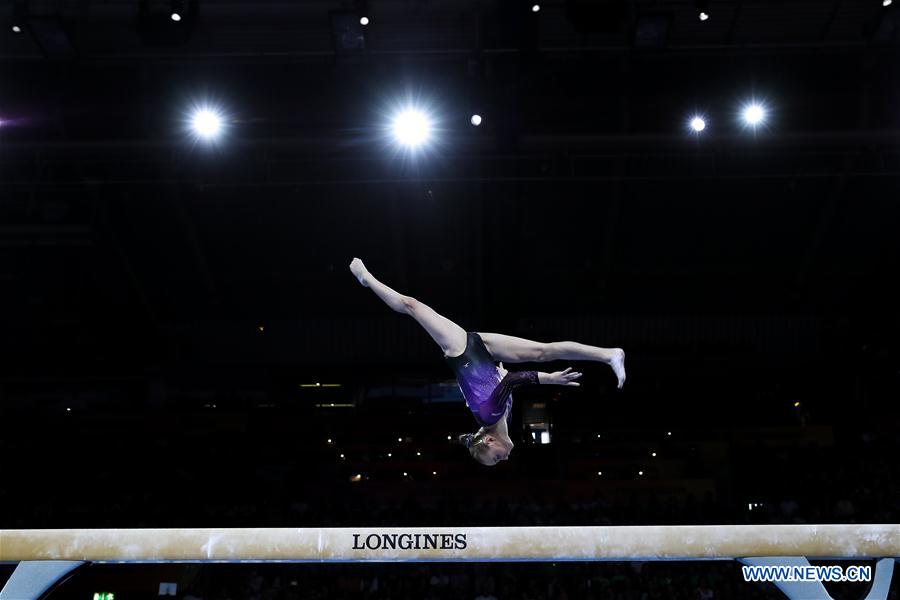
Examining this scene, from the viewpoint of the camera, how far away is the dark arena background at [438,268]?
12.5 meters

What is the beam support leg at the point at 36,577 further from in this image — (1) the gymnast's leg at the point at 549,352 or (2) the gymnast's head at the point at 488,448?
(1) the gymnast's leg at the point at 549,352

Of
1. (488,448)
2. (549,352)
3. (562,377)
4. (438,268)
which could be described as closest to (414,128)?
(438,268)

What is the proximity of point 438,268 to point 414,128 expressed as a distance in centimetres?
485

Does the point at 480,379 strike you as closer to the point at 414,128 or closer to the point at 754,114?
the point at 414,128

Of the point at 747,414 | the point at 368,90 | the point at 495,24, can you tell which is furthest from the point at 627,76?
the point at 747,414

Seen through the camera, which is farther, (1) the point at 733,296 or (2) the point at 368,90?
(1) the point at 733,296

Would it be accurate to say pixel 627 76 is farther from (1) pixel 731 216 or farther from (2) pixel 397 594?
(2) pixel 397 594

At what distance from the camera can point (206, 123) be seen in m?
12.3

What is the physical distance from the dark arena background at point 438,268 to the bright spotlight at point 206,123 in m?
0.07

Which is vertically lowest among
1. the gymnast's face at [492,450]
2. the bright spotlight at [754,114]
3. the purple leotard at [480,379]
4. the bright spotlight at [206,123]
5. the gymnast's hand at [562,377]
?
the gymnast's face at [492,450]

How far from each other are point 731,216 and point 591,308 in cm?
347

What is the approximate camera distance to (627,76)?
45.1 ft

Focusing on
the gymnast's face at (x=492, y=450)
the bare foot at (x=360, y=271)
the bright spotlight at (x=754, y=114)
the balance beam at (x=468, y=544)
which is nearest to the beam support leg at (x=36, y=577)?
the balance beam at (x=468, y=544)

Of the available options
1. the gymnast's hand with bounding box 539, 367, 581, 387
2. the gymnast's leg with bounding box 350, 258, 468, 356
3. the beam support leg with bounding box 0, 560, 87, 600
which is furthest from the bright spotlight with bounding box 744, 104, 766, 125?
the beam support leg with bounding box 0, 560, 87, 600
